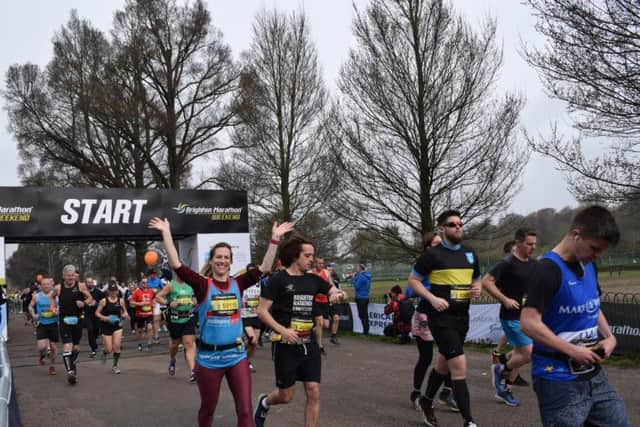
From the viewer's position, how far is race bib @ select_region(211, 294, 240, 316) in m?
5.35

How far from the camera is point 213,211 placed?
19000 millimetres

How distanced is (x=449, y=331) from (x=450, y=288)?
43cm

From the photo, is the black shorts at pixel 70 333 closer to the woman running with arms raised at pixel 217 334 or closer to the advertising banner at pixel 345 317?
the woman running with arms raised at pixel 217 334

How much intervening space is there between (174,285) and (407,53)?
911 cm

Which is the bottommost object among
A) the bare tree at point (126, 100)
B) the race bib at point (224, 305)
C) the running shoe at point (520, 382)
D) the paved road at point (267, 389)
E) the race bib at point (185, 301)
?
the paved road at point (267, 389)

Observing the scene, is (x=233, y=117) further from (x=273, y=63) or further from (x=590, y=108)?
(x=590, y=108)

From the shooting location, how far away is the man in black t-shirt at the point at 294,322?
5.48 m

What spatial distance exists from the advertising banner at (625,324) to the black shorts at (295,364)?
7506 millimetres

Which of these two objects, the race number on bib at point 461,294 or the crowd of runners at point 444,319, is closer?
the crowd of runners at point 444,319

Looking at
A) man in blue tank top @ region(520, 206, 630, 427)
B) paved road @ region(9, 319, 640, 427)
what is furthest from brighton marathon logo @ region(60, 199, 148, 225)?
man in blue tank top @ region(520, 206, 630, 427)

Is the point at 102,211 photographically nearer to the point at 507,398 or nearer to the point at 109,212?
the point at 109,212

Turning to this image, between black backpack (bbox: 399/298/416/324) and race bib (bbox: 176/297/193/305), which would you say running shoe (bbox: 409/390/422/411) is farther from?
black backpack (bbox: 399/298/416/324)

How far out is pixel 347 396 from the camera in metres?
8.55

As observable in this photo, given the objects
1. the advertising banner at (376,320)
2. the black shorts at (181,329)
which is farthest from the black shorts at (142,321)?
the black shorts at (181,329)
